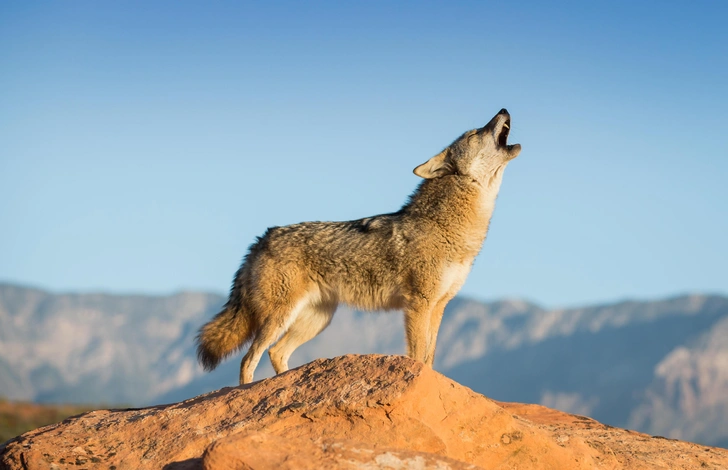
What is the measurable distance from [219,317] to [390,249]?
2.33 meters

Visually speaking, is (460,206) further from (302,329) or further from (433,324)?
(302,329)

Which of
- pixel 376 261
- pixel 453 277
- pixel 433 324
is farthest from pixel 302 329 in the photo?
pixel 453 277

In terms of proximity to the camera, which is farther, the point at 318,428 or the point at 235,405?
the point at 235,405

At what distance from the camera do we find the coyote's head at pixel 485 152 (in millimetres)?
9938

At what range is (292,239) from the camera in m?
10.1

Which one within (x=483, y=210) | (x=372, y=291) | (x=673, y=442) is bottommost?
(x=673, y=442)

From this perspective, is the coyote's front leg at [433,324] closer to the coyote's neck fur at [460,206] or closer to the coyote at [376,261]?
the coyote at [376,261]

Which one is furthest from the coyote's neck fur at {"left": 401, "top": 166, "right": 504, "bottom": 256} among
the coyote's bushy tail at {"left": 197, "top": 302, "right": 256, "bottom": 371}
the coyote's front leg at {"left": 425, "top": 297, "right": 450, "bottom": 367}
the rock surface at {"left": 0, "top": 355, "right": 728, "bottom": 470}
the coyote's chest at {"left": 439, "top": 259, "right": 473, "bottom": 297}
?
the rock surface at {"left": 0, "top": 355, "right": 728, "bottom": 470}

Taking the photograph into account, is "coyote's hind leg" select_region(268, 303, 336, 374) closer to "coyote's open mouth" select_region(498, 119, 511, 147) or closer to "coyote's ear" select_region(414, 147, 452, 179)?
"coyote's ear" select_region(414, 147, 452, 179)

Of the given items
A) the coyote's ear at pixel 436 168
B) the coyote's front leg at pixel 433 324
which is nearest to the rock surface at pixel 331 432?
the coyote's front leg at pixel 433 324

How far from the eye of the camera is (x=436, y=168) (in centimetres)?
1016

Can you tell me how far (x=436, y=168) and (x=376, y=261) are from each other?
1.42 m

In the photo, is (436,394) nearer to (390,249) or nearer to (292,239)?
(390,249)

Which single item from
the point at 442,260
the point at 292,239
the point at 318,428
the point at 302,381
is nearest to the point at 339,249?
the point at 292,239
